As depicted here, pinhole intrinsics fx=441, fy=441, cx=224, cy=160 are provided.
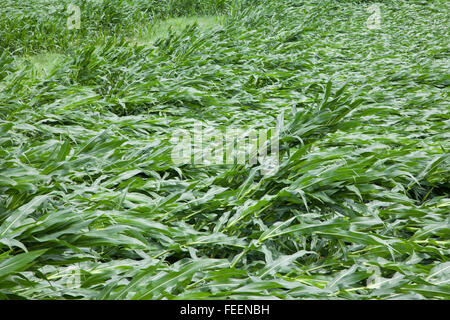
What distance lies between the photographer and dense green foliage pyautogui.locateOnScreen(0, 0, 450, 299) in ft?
5.36

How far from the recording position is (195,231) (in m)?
1.98

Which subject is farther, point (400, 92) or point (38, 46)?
point (38, 46)

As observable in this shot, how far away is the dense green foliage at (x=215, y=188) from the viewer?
5.36ft

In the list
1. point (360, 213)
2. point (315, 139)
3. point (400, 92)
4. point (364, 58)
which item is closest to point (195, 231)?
point (360, 213)

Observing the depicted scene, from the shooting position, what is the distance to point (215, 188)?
229 cm
